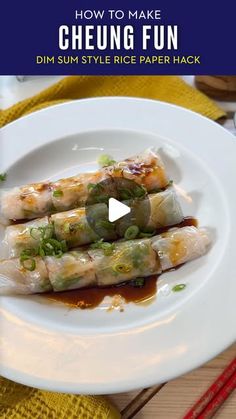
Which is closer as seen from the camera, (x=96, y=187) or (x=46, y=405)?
(x=46, y=405)

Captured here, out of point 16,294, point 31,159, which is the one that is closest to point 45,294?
point 16,294

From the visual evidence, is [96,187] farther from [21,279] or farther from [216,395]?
[216,395]

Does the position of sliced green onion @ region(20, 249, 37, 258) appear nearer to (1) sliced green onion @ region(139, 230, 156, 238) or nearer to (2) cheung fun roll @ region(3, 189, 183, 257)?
(2) cheung fun roll @ region(3, 189, 183, 257)

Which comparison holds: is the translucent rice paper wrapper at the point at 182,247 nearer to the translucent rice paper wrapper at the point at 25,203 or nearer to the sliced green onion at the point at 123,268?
the sliced green onion at the point at 123,268

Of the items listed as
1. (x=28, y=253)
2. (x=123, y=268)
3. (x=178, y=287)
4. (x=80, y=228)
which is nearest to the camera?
(x=178, y=287)

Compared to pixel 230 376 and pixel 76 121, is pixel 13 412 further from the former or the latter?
pixel 76 121

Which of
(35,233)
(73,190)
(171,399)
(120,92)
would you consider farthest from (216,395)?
(120,92)
